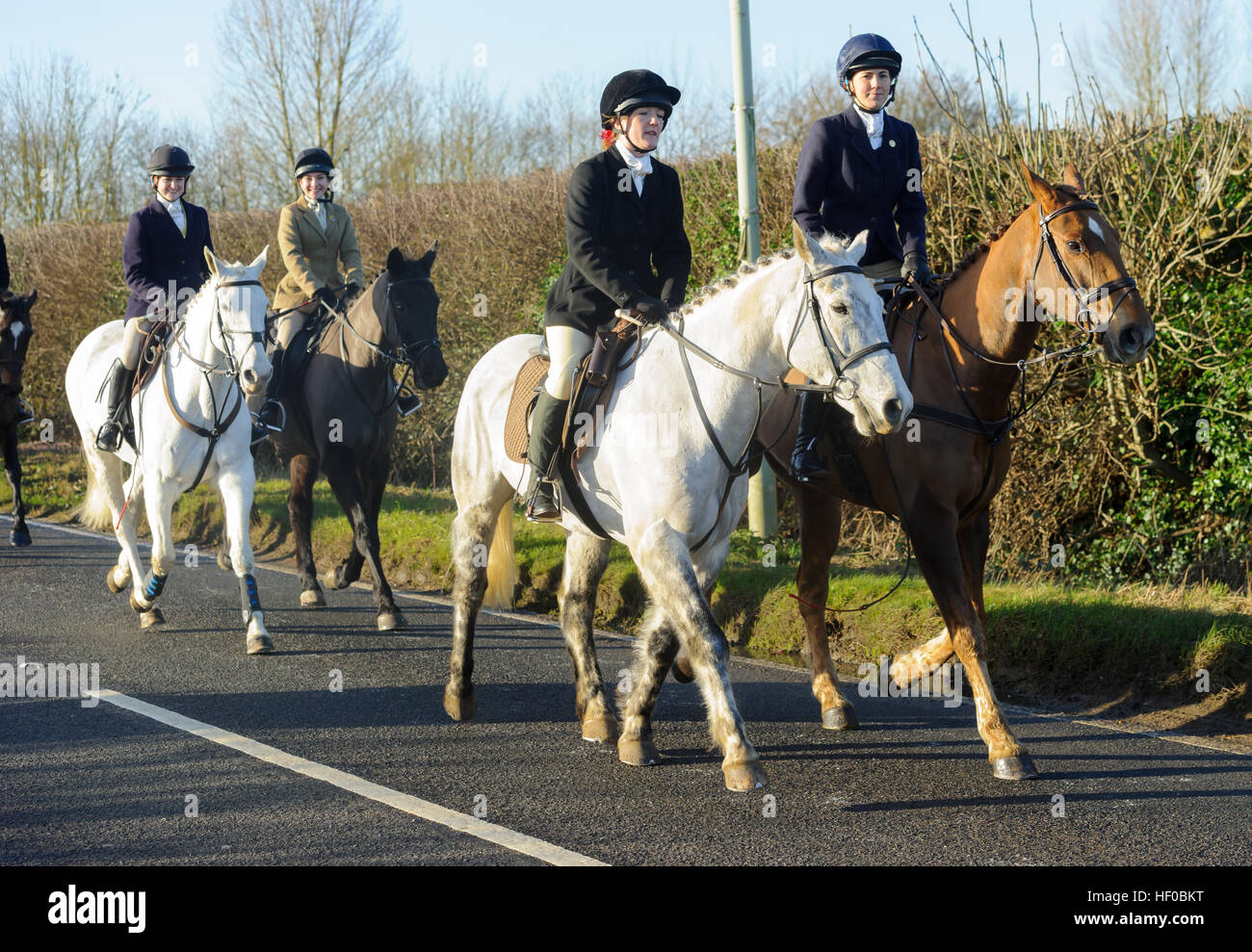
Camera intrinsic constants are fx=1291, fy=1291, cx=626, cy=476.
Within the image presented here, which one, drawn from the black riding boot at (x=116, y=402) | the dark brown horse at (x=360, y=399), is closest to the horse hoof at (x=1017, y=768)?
the dark brown horse at (x=360, y=399)

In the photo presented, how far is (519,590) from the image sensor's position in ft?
33.6

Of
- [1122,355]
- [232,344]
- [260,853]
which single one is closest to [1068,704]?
[1122,355]

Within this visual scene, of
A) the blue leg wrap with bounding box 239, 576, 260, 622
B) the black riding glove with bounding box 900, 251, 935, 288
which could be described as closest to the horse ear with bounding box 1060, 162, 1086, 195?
the black riding glove with bounding box 900, 251, 935, 288

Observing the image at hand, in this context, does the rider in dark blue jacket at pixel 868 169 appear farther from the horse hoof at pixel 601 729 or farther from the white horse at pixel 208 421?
the white horse at pixel 208 421

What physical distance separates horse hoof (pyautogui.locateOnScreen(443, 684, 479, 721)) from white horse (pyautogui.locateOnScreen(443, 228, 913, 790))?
66 cm

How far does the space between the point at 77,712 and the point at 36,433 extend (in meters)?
15.8

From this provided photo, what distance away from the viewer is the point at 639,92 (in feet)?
19.9

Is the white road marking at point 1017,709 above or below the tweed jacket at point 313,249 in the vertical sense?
below

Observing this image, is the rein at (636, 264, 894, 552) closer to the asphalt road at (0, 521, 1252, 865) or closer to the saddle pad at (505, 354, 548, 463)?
the saddle pad at (505, 354, 548, 463)

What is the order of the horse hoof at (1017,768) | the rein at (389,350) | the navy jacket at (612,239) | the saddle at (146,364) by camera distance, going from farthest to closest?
the rein at (389,350)
the saddle at (146,364)
the navy jacket at (612,239)
the horse hoof at (1017,768)

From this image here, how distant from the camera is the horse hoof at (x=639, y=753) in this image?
5957 mm

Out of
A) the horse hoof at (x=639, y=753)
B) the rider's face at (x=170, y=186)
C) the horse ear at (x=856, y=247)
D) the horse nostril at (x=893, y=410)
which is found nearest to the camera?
the horse nostril at (x=893, y=410)

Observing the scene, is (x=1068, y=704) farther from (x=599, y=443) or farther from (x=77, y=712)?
(x=77, y=712)

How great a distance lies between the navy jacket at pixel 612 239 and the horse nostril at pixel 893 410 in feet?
4.83
